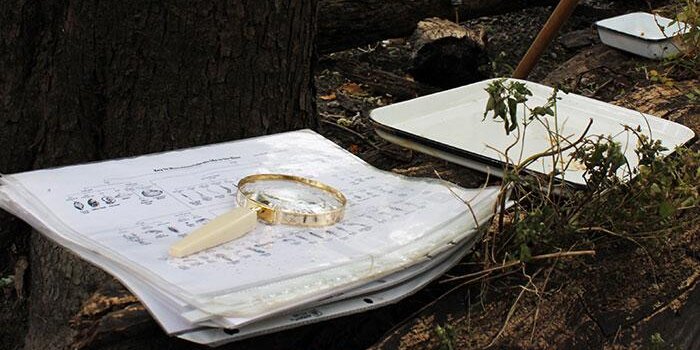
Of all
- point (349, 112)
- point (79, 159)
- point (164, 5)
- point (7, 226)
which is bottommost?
point (349, 112)

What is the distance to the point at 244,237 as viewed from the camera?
1.23 metres

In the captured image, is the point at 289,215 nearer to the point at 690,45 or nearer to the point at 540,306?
the point at 540,306

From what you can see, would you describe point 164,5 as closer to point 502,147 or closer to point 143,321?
point 502,147

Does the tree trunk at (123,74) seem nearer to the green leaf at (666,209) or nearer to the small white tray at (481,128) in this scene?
the small white tray at (481,128)

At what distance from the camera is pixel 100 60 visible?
1947 mm

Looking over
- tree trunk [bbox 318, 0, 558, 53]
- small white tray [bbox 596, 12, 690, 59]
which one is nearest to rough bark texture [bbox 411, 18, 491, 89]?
tree trunk [bbox 318, 0, 558, 53]

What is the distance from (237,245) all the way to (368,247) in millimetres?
171

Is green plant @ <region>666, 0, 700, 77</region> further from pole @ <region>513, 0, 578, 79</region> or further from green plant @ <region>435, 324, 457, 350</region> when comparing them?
green plant @ <region>435, 324, 457, 350</region>

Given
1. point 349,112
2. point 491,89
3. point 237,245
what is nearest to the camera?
point 237,245

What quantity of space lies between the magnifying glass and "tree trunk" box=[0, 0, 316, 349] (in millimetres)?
655

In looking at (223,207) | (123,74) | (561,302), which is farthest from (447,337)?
(123,74)

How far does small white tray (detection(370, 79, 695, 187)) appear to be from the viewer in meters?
1.77

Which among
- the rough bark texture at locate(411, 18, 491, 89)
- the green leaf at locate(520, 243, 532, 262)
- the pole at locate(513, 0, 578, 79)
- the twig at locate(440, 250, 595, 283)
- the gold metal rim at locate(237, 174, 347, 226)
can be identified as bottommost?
the rough bark texture at locate(411, 18, 491, 89)

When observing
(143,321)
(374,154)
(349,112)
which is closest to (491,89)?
(374,154)
